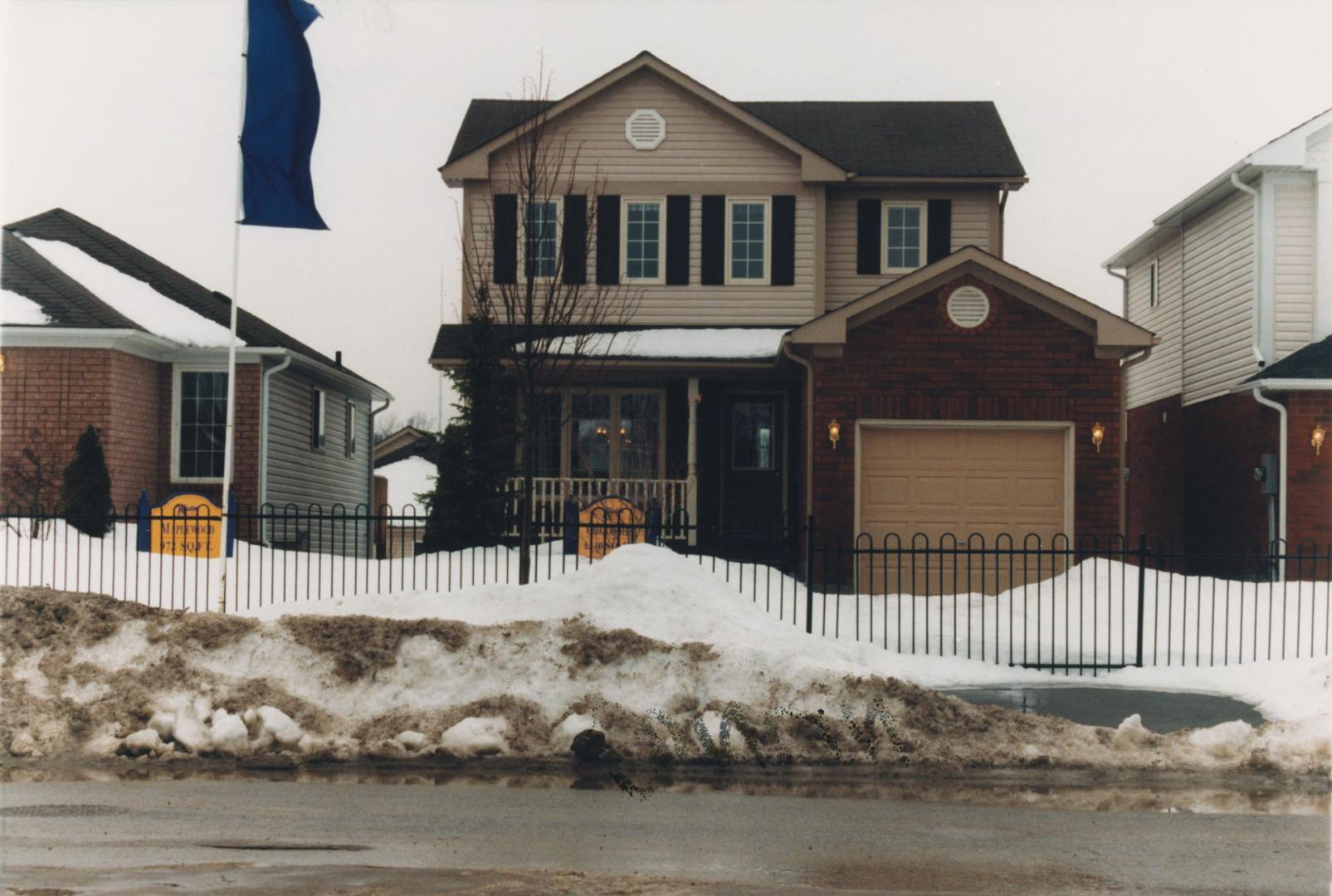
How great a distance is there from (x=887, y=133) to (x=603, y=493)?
31.6ft

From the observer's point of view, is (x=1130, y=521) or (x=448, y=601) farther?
(x=1130, y=521)

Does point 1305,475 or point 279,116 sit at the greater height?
point 279,116

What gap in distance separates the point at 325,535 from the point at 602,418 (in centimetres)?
816

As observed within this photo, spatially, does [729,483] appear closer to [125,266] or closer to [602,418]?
[602,418]

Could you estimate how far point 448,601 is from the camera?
45.9 feet

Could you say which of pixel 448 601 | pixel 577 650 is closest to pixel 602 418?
pixel 448 601

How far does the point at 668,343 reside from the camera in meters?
23.4

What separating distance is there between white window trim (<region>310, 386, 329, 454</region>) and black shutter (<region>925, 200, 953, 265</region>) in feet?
41.5

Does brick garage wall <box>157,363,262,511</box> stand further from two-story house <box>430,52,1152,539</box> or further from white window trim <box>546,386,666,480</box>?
white window trim <box>546,386,666,480</box>

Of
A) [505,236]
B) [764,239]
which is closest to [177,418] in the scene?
[505,236]

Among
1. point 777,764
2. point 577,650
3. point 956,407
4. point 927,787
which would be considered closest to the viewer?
point 927,787

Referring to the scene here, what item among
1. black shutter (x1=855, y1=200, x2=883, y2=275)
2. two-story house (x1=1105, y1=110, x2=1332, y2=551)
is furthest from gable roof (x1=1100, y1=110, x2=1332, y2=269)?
black shutter (x1=855, y1=200, x2=883, y2=275)

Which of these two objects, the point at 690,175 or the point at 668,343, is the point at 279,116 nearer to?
the point at 668,343

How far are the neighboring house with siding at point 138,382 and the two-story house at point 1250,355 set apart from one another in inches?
572
